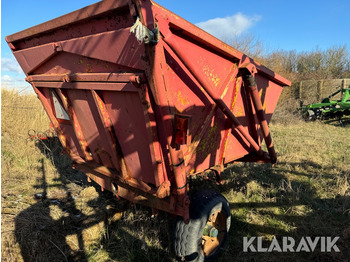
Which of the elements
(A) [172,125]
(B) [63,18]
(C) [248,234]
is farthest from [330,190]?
(B) [63,18]

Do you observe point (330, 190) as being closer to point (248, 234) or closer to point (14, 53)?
point (248, 234)

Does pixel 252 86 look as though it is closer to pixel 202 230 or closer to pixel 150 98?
pixel 150 98

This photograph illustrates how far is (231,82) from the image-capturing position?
8.17 feet

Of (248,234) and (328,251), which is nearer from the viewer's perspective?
(328,251)

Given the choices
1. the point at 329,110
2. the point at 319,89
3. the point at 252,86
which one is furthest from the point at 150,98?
the point at 319,89

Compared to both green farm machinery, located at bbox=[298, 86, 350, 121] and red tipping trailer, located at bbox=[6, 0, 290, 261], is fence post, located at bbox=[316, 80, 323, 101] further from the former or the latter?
red tipping trailer, located at bbox=[6, 0, 290, 261]

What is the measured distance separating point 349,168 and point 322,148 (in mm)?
1676

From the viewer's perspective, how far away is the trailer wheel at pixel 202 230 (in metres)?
2.27

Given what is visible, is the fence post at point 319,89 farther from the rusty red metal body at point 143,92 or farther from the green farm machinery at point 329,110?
the rusty red metal body at point 143,92

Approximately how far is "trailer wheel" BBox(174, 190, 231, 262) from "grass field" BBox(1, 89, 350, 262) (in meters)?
0.24

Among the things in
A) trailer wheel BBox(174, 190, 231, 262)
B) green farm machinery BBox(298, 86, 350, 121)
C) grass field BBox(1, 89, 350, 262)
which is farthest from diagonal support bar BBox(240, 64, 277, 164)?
green farm machinery BBox(298, 86, 350, 121)

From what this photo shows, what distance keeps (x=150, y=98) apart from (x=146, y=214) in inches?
85.5

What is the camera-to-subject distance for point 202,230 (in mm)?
2311

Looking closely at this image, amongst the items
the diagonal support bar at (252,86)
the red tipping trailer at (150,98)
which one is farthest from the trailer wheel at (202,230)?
the diagonal support bar at (252,86)
